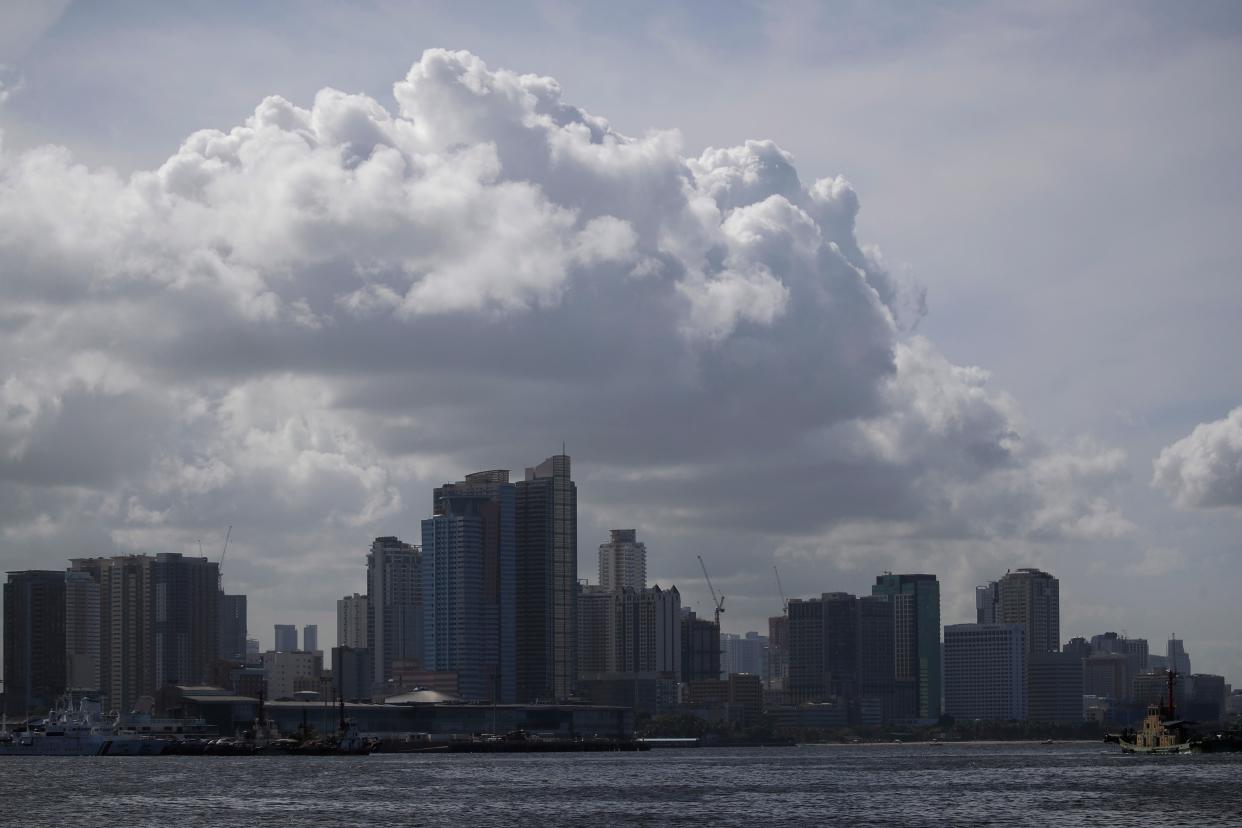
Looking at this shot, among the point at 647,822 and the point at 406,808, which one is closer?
the point at 647,822

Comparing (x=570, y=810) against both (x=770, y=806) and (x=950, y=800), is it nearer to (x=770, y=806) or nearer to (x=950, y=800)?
(x=770, y=806)

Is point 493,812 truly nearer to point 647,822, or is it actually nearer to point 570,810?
point 570,810

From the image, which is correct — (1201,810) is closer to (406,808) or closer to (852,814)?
(852,814)

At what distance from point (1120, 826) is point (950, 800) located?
41.7 m

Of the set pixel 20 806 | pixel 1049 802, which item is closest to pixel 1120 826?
pixel 1049 802

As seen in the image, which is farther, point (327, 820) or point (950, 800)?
point (950, 800)

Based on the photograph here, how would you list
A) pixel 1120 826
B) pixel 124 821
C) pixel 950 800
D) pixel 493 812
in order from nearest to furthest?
pixel 1120 826, pixel 124 821, pixel 493 812, pixel 950 800

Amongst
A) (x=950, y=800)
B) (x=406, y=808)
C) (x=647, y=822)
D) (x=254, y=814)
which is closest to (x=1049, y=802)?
(x=950, y=800)

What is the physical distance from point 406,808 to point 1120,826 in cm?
6631

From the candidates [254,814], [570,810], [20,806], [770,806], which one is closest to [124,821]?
[254,814]

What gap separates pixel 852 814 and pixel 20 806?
79384 millimetres

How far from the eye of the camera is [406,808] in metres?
180

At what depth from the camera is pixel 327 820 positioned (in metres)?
163

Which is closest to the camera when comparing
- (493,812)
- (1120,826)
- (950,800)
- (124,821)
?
(1120,826)
